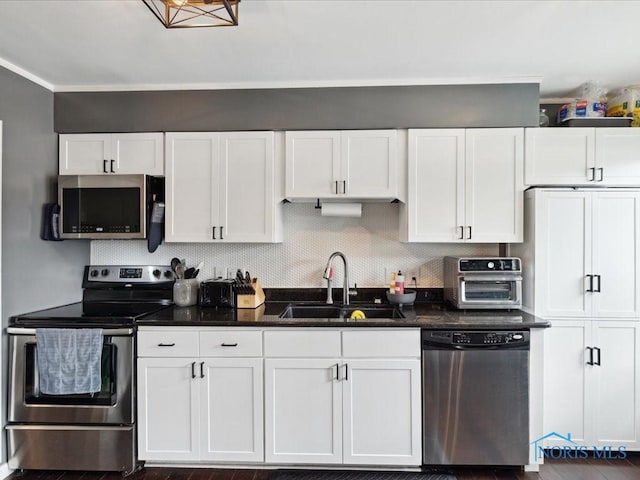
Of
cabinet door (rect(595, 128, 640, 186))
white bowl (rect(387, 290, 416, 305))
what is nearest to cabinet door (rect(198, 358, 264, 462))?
white bowl (rect(387, 290, 416, 305))

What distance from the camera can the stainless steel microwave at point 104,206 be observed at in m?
2.79

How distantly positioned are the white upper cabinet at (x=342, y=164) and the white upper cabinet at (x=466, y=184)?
15 centimetres

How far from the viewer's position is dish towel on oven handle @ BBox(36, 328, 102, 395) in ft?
7.82

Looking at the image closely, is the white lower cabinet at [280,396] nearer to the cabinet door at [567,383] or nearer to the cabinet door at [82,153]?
the cabinet door at [567,383]

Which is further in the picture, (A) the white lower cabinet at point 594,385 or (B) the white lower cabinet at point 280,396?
(A) the white lower cabinet at point 594,385

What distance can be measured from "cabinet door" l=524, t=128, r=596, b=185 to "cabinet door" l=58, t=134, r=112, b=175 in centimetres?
288

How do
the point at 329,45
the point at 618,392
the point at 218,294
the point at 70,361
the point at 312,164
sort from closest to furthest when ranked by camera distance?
the point at 329,45, the point at 70,361, the point at 618,392, the point at 312,164, the point at 218,294

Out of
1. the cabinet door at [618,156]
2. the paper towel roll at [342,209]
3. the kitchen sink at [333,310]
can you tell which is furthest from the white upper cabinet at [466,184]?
the kitchen sink at [333,310]

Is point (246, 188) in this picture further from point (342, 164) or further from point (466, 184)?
point (466, 184)

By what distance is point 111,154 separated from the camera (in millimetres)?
2869

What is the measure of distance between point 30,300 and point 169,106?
1550 mm

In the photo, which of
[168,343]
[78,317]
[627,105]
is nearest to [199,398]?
[168,343]

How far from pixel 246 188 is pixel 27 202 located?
54.6 inches

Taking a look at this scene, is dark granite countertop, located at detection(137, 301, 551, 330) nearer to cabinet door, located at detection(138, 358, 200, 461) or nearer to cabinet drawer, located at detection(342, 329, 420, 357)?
cabinet drawer, located at detection(342, 329, 420, 357)
